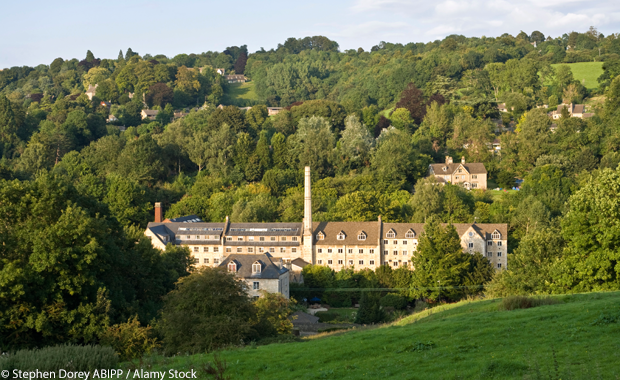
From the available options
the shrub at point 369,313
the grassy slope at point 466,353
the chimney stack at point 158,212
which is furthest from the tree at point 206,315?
the chimney stack at point 158,212

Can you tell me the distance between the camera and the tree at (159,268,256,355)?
872 inches

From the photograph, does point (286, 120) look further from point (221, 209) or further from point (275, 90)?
point (275, 90)

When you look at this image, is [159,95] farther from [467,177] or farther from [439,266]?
[439,266]

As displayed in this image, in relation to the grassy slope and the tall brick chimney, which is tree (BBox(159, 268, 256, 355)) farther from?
the tall brick chimney

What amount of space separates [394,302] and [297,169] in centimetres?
3503

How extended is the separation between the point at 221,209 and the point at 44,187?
42.2 meters

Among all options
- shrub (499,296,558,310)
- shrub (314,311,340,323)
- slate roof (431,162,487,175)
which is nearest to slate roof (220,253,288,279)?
shrub (314,311,340,323)

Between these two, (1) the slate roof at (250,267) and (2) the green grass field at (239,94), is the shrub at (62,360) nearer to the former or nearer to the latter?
(1) the slate roof at (250,267)

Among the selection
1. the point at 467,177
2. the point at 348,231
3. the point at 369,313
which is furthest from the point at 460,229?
the point at 467,177

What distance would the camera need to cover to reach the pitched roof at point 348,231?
2411 inches

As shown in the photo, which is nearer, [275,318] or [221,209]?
[275,318]

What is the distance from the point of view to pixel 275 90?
154 m

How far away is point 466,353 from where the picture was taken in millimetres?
14555

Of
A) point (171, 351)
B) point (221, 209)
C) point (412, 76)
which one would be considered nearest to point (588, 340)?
point (171, 351)
